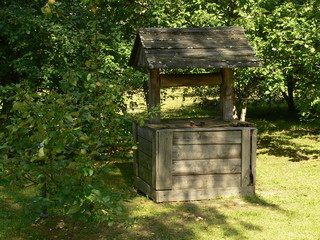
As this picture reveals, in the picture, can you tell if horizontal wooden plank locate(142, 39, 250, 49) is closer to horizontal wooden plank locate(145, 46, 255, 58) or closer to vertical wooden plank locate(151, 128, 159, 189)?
horizontal wooden plank locate(145, 46, 255, 58)

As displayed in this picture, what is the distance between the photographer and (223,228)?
6.88 m

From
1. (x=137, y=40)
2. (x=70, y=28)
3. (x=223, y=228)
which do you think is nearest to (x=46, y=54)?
(x=70, y=28)

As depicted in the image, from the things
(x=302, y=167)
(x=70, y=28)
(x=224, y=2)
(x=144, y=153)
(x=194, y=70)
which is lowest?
(x=302, y=167)

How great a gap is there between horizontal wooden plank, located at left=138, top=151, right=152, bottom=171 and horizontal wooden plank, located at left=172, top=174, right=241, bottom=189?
50 cm

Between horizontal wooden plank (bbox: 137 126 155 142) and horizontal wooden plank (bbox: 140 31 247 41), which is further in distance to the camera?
horizontal wooden plank (bbox: 140 31 247 41)

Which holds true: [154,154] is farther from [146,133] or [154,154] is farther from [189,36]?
[189,36]

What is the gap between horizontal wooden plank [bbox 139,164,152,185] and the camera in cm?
836

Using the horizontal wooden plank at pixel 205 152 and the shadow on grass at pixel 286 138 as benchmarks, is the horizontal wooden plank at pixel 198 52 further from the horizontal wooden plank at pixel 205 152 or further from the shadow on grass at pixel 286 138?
the shadow on grass at pixel 286 138

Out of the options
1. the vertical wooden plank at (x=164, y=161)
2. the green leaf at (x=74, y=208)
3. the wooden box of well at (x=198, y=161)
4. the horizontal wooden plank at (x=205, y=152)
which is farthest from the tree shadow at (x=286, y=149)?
the green leaf at (x=74, y=208)

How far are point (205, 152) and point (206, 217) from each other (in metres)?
1.21

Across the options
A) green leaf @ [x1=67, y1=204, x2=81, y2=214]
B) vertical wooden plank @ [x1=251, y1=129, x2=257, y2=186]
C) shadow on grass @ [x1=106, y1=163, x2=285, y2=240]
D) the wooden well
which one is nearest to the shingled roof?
the wooden well

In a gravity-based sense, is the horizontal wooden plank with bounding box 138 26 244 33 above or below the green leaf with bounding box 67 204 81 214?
above

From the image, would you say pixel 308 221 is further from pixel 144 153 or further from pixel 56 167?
pixel 56 167

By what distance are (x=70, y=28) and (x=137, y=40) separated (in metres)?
2.18
